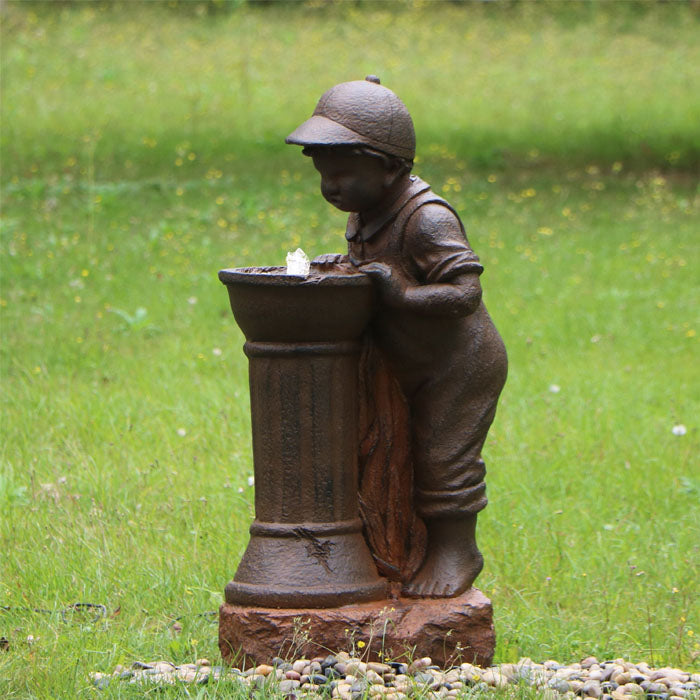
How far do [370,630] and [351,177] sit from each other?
58.7 inches

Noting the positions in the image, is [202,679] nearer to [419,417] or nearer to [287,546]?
[287,546]

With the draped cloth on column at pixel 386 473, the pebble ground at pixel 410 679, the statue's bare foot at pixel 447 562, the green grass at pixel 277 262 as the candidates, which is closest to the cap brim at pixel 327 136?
the draped cloth on column at pixel 386 473

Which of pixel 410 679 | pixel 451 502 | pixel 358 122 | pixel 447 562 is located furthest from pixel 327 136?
pixel 410 679

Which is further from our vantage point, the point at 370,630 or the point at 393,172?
the point at 393,172

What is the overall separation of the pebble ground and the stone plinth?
0.16 feet

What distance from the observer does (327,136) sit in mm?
3801

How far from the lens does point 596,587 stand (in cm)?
491

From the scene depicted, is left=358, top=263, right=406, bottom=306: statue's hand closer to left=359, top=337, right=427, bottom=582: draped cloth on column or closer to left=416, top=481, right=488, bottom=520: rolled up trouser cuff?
left=359, top=337, right=427, bottom=582: draped cloth on column

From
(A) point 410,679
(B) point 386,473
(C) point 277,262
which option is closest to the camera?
(A) point 410,679

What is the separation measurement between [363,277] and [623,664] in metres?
1.55

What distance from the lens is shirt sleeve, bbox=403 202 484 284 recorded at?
383 cm

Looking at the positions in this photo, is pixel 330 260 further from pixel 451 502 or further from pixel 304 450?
pixel 451 502

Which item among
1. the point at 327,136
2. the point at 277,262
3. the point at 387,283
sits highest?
the point at 327,136

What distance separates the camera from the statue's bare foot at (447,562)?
4031 millimetres
